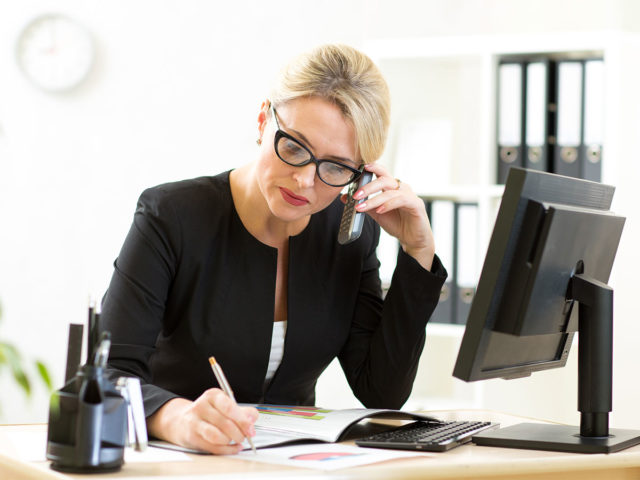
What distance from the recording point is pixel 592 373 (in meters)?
1.27

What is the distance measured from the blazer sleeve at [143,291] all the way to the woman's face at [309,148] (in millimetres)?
201

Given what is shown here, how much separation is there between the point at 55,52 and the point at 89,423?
8.52 ft

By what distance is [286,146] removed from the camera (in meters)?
1.43

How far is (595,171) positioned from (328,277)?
1217 mm

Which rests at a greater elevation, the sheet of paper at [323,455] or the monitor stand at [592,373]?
the monitor stand at [592,373]

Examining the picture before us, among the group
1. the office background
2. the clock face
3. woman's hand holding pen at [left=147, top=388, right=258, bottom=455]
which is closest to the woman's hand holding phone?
woman's hand holding pen at [left=147, top=388, right=258, bottom=455]

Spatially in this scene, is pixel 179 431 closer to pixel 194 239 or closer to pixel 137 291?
pixel 137 291

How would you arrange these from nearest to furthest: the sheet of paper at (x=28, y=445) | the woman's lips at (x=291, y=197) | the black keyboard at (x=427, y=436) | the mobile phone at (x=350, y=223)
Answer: the sheet of paper at (x=28, y=445) → the black keyboard at (x=427, y=436) → the woman's lips at (x=291, y=197) → the mobile phone at (x=350, y=223)

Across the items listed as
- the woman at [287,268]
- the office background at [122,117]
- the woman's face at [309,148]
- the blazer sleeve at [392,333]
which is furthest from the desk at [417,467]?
the office background at [122,117]

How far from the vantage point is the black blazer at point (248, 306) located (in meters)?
1.54

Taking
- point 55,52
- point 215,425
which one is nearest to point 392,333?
point 215,425

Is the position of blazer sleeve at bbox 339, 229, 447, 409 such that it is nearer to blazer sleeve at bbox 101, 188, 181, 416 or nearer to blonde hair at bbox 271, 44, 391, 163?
blonde hair at bbox 271, 44, 391, 163

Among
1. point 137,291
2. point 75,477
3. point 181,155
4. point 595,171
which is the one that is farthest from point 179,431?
point 181,155

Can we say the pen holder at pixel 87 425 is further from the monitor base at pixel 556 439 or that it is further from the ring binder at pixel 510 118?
the ring binder at pixel 510 118
